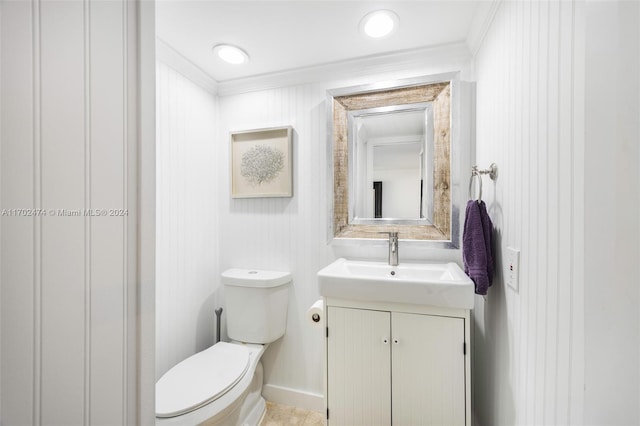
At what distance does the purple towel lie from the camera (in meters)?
1.05

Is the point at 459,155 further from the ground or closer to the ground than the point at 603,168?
further from the ground

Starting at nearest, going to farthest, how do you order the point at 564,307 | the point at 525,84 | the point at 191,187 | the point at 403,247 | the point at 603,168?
1. the point at 603,168
2. the point at 564,307
3. the point at 525,84
4. the point at 403,247
5. the point at 191,187

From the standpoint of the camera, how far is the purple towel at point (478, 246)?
1.05m

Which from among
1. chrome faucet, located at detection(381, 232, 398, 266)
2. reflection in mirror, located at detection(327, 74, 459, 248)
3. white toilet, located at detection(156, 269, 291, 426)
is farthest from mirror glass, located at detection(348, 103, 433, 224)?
white toilet, located at detection(156, 269, 291, 426)

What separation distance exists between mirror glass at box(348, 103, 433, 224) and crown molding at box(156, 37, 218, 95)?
0.99 meters

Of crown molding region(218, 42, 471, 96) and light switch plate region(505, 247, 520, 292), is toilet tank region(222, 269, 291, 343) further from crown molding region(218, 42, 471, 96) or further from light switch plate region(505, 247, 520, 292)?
crown molding region(218, 42, 471, 96)

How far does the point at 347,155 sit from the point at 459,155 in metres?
0.61

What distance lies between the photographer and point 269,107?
1739 mm

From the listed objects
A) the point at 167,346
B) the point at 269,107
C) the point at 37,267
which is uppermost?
the point at 269,107

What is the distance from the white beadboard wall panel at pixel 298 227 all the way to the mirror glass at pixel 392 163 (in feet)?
0.63

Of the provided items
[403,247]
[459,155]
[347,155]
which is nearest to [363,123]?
[347,155]

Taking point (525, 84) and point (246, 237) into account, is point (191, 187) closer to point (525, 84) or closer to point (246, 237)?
point (246, 237)

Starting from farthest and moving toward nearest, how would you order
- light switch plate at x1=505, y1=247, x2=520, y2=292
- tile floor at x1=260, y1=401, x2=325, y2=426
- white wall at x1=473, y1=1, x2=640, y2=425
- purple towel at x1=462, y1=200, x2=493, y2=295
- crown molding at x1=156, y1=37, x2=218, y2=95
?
1. tile floor at x1=260, y1=401, x2=325, y2=426
2. crown molding at x1=156, y1=37, x2=218, y2=95
3. purple towel at x1=462, y1=200, x2=493, y2=295
4. light switch plate at x1=505, y1=247, x2=520, y2=292
5. white wall at x1=473, y1=1, x2=640, y2=425

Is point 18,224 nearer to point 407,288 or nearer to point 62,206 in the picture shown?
point 62,206
